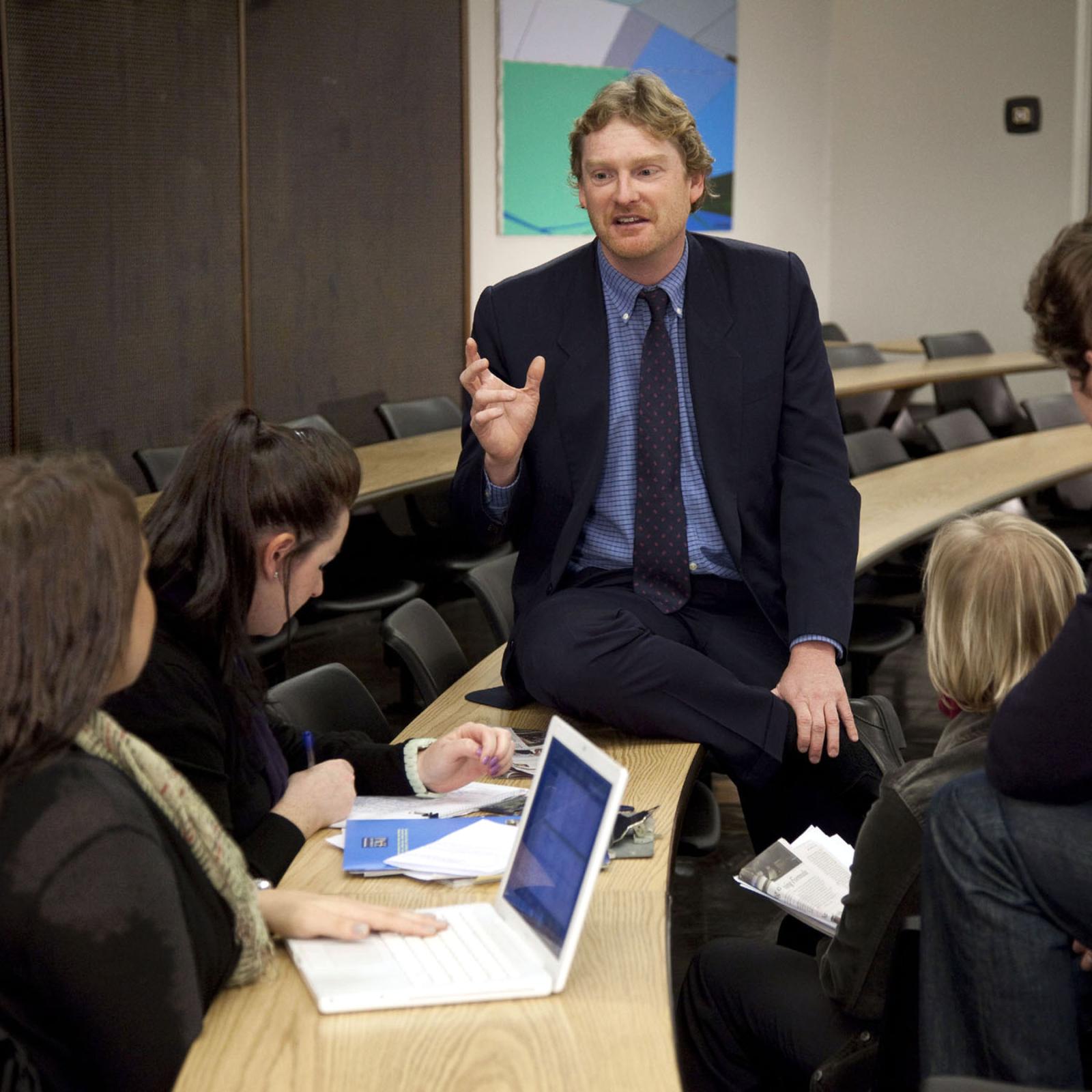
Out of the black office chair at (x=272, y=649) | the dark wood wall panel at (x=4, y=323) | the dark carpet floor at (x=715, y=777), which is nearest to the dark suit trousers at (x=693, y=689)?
the dark carpet floor at (x=715, y=777)

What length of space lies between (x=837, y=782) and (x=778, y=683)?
0.69 ft

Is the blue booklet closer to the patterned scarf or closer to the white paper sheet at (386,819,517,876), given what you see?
the white paper sheet at (386,819,517,876)

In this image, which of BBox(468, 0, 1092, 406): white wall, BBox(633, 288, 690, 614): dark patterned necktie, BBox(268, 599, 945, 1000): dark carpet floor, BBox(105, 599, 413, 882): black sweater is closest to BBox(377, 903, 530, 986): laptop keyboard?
BBox(105, 599, 413, 882): black sweater

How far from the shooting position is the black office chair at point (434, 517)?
4887 millimetres

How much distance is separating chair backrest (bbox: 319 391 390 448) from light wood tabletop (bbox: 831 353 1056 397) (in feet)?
7.37

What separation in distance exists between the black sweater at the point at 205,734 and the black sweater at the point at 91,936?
0.36 meters

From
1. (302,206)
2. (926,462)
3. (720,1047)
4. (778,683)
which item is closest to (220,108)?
(302,206)

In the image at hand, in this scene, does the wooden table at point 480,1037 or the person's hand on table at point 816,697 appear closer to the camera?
the wooden table at point 480,1037

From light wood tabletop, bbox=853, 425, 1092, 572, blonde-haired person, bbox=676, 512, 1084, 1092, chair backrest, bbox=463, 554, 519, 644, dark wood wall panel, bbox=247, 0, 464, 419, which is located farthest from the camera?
dark wood wall panel, bbox=247, 0, 464, 419

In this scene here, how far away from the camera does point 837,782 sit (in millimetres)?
2406

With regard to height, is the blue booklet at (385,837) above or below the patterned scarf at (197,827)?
below

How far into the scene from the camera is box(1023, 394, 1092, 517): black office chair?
19.0ft

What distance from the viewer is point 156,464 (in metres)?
4.45

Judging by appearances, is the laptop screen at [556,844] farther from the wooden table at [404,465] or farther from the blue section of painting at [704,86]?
the blue section of painting at [704,86]
